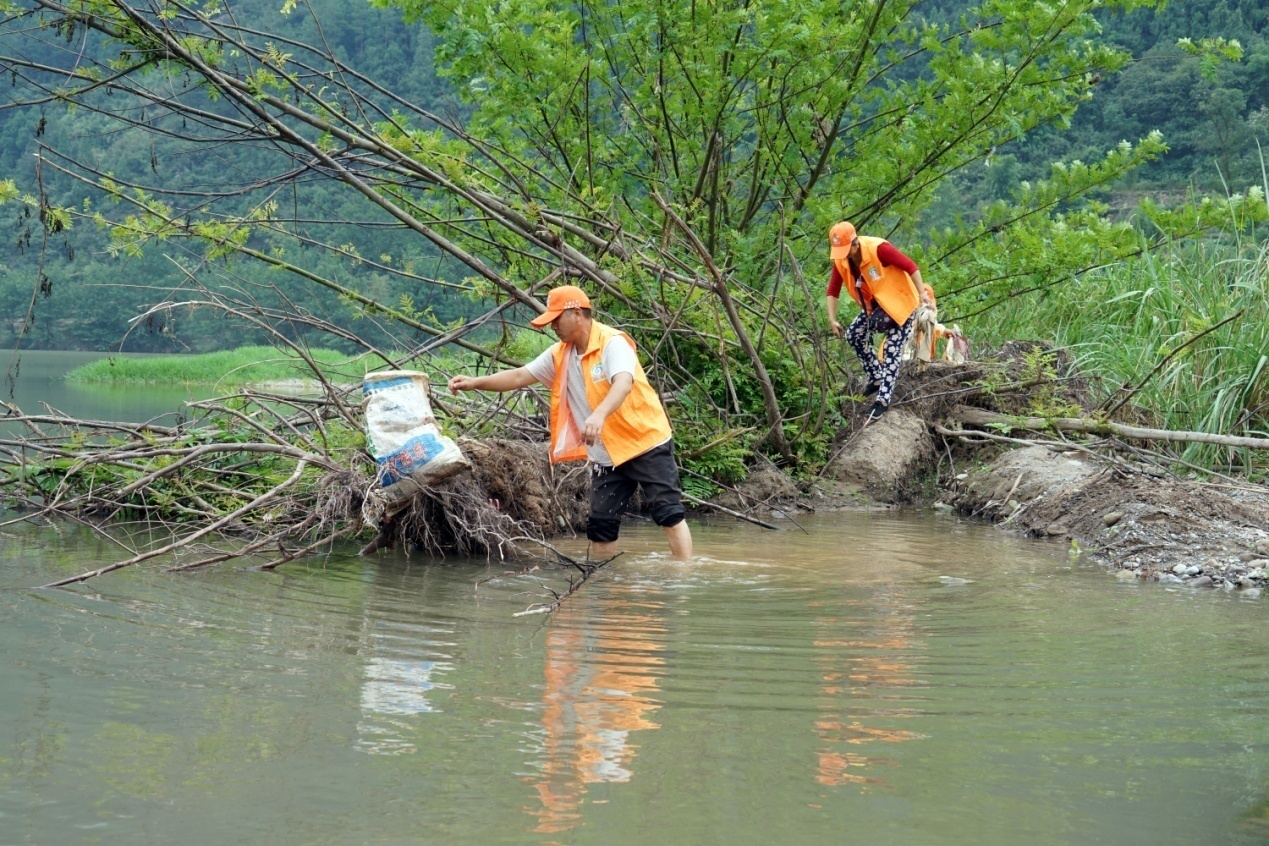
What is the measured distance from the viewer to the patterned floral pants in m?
10.1

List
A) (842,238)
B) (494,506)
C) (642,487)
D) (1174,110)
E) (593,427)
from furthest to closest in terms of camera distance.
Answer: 1. (1174,110)
2. (842,238)
3. (494,506)
4. (642,487)
5. (593,427)

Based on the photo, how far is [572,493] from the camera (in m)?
8.56

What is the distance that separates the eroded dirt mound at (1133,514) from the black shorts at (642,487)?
7.89 feet

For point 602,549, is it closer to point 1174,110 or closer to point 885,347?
point 885,347

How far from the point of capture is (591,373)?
6492 mm

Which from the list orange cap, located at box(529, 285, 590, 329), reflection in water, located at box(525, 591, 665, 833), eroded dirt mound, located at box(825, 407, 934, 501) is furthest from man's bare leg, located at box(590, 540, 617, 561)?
eroded dirt mound, located at box(825, 407, 934, 501)

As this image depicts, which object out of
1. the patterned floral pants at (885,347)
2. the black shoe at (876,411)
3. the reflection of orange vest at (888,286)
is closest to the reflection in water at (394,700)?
the reflection of orange vest at (888,286)

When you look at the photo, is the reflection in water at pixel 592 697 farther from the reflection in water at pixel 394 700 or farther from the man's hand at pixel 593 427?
the man's hand at pixel 593 427

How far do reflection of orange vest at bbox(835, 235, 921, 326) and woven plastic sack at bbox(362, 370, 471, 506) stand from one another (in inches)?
165

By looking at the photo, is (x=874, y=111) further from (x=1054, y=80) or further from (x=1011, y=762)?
(x=1011, y=762)

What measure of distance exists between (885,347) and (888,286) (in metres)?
0.54

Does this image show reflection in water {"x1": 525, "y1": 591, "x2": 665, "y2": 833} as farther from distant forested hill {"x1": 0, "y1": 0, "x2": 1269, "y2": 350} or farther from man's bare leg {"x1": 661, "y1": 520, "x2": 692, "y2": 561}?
distant forested hill {"x1": 0, "y1": 0, "x2": 1269, "y2": 350}

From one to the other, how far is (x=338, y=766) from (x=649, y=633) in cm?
198

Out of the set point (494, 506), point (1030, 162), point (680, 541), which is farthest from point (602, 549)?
point (1030, 162)
